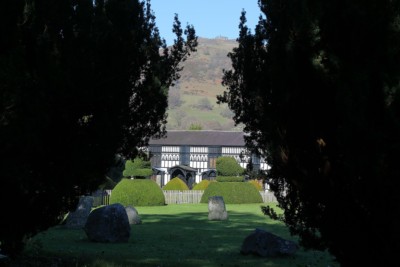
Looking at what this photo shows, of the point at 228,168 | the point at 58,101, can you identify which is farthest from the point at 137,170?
the point at 58,101

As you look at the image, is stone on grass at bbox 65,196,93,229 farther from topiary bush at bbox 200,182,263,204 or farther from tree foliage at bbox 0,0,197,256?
topiary bush at bbox 200,182,263,204

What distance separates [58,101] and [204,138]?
8005 centimetres

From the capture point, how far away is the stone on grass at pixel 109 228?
20.4 m

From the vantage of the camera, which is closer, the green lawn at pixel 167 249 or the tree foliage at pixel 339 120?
the tree foliage at pixel 339 120

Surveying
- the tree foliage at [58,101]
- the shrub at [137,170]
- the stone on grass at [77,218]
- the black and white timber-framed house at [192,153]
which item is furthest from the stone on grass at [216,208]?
the black and white timber-framed house at [192,153]

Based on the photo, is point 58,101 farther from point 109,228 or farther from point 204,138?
point 204,138

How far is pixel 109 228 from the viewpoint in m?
20.4

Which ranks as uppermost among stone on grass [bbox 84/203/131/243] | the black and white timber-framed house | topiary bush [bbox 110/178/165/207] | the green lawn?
the black and white timber-framed house

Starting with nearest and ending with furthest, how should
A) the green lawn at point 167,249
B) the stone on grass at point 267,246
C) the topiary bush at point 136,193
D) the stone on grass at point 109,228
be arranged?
the green lawn at point 167,249
the stone on grass at point 267,246
the stone on grass at point 109,228
the topiary bush at point 136,193

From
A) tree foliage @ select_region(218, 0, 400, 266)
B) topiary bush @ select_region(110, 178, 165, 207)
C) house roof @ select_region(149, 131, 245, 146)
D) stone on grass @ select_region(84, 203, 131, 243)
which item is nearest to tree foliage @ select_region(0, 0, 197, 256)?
tree foliage @ select_region(218, 0, 400, 266)

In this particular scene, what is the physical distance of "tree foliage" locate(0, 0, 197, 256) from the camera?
30.4 feet

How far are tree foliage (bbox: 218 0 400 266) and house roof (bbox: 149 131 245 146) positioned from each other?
76.7 m

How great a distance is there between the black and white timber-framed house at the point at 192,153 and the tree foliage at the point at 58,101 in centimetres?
7378

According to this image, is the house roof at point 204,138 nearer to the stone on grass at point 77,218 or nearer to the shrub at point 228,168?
the shrub at point 228,168
